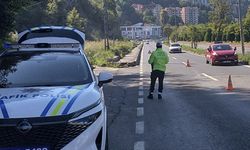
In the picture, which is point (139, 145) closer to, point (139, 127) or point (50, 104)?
point (139, 127)

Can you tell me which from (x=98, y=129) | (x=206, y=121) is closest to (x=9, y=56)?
(x=98, y=129)

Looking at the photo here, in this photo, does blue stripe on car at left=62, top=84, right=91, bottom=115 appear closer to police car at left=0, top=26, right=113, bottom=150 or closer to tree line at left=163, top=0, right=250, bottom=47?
police car at left=0, top=26, right=113, bottom=150

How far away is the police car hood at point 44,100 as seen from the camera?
505 centimetres

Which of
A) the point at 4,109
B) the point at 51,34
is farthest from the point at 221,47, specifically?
the point at 4,109

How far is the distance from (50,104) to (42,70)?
67.5 inches

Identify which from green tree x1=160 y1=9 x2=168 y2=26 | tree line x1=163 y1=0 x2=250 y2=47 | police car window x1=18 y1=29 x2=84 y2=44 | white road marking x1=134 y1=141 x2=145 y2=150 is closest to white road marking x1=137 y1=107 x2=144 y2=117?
police car window x1=18 y1=29 x2=84 y2=44

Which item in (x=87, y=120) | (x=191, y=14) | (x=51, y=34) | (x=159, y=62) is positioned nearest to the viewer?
(x=87, y=120)

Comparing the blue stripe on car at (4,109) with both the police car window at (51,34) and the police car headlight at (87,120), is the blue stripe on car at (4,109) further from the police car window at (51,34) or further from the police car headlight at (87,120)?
the police car window at (51,34)

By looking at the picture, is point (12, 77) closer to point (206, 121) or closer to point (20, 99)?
point (20, 99)

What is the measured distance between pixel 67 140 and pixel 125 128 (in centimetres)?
415

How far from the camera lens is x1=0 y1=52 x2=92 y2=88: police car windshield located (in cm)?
649

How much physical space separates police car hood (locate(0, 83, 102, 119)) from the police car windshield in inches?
17.1

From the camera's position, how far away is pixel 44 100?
5301 mm

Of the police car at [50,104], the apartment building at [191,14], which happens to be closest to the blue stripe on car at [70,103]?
the police car at [50,104]
